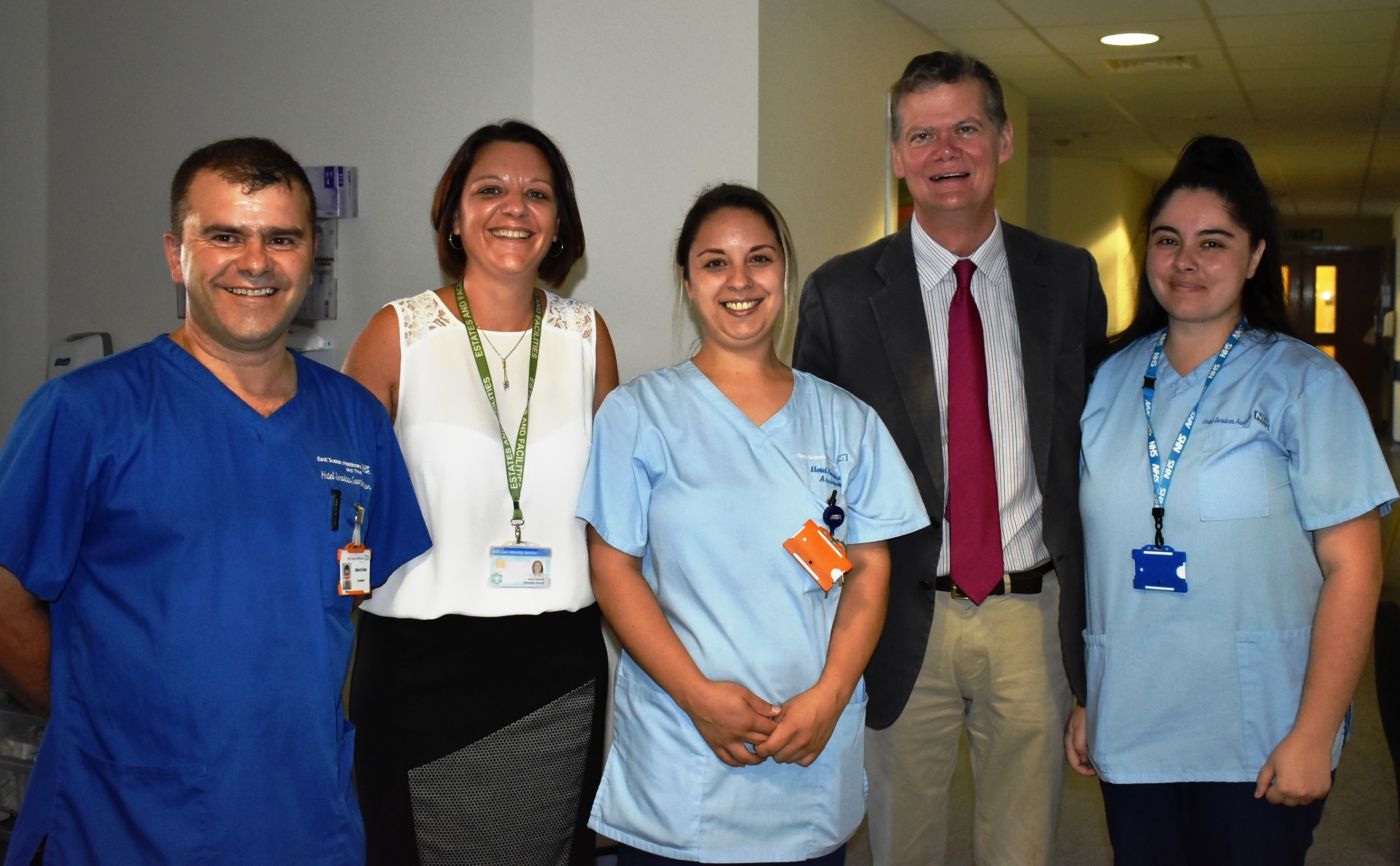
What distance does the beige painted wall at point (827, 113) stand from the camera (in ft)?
13.0

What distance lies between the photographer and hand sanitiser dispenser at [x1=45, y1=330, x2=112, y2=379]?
172 inches

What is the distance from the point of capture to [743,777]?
1.91 meters

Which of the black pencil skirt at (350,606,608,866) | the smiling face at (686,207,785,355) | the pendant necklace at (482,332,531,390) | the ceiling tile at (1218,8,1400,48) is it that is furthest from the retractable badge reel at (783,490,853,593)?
the ceiling tile at (1218,8,1400,48)

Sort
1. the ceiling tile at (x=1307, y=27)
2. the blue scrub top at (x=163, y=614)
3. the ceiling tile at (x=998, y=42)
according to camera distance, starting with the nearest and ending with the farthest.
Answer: the blue scrub top at (x=163, y=614)
the ceiling tile at (x=1307, y=27)
the ceiling tile at (x=998, y=42)

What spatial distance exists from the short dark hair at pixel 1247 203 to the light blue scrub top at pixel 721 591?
0.74 m

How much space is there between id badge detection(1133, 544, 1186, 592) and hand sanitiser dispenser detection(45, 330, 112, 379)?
143 inches

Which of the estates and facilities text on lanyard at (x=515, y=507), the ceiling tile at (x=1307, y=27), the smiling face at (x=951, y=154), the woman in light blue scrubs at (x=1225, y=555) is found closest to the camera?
the woman in light blue scrubs at (x=1225, y=555)

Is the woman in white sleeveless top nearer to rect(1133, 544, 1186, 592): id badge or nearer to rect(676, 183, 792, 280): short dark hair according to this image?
rect(676, 183, 792, 280): short dark hair

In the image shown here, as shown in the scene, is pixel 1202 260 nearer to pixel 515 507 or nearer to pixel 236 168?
pixel 515 507

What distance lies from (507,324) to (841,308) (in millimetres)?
635

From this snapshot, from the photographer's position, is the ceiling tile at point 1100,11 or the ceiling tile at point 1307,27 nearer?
the ceiling tile at point 1100,11

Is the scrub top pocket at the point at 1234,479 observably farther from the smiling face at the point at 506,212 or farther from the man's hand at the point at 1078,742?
the smiling face at the point at 506,212

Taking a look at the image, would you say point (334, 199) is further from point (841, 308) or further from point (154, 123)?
point (841, 308)

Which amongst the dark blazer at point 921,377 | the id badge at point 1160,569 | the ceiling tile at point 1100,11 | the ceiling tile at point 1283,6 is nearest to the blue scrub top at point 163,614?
the dark blazer at point 921,377
